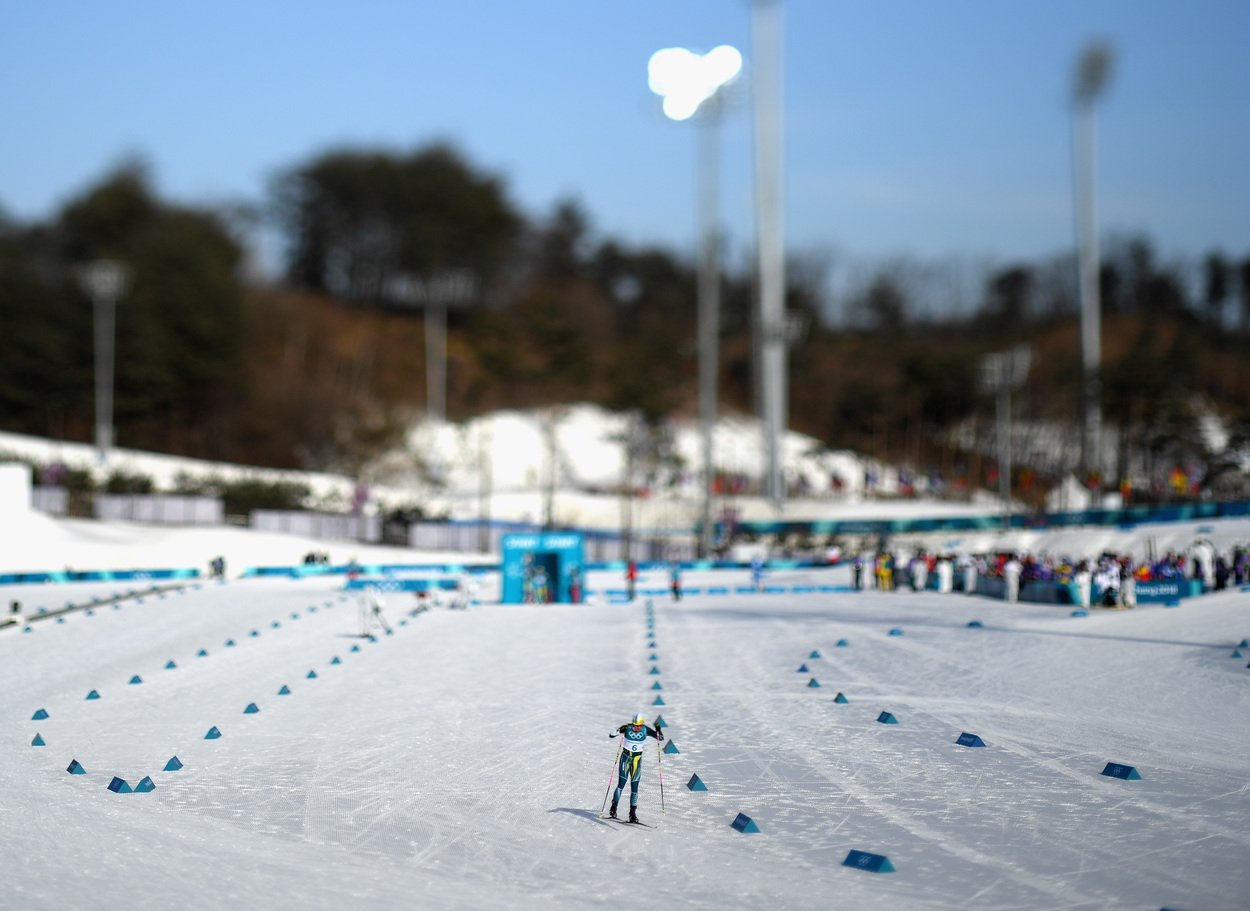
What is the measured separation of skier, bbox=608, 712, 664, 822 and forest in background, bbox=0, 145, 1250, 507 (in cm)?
5362

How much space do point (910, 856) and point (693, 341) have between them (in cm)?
9849

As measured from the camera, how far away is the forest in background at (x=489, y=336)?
84500mm

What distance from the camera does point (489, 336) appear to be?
101m

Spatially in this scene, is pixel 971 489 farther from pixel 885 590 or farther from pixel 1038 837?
pixel 1038 837

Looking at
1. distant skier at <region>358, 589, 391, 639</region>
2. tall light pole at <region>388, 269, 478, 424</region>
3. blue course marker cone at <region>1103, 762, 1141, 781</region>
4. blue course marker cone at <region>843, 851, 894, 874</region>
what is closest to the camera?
blue course marker cone at <region>843, 851, 894, 874</region>

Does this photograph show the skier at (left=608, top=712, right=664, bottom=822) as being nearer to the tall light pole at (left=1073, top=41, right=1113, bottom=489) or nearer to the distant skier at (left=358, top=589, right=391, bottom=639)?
the distant skier at (left=358, top=589, right=391, bottom=639)

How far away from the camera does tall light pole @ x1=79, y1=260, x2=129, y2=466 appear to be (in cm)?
6819

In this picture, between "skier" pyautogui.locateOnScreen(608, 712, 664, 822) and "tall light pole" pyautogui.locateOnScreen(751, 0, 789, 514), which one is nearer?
"skier" pyautogui.locateOnScreen(608, 712, 664, 822)

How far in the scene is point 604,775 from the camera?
13742 millimetres

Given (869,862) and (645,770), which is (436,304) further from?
(869,862)

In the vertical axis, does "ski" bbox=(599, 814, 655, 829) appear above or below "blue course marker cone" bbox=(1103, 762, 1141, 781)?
below

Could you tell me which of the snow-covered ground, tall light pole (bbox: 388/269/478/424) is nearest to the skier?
the snow-covered ground

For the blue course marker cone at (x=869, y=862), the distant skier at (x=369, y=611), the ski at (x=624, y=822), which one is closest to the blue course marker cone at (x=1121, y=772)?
the blue course marker cone at (x=869, y=862)

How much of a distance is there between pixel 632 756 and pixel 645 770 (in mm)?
2737
